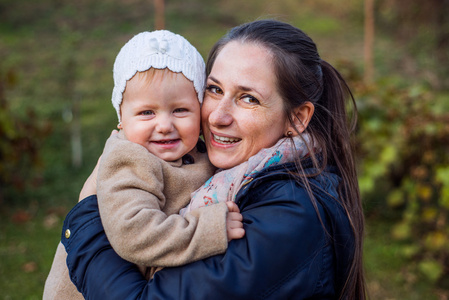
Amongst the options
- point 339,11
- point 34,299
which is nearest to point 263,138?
point 34,299

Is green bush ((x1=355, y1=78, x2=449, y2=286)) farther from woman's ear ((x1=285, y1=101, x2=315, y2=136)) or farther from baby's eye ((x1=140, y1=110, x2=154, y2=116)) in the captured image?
baby's eye ((x1=140, y1=110, x2=154, y2=116))

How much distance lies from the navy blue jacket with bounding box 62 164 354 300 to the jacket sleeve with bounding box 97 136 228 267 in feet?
0.18

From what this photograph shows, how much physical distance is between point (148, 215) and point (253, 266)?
1.34ft

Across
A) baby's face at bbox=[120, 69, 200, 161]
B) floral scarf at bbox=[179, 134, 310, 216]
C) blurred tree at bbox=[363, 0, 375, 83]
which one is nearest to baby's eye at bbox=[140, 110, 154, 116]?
baby's face at bbox=[120, 69, 200, 161]

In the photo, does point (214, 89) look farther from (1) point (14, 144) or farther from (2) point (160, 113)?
(1) point (14, 144)

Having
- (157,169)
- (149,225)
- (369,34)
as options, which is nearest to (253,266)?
(149,225)

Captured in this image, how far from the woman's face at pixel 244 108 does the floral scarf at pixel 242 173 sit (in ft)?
0.30

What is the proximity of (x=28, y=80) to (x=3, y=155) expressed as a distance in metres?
5.44

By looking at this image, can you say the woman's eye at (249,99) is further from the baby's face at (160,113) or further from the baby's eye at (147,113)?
the baby's eye at (147,113)

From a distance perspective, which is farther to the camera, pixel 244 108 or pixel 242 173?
pixel 244 108

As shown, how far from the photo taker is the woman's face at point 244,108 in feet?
6.59

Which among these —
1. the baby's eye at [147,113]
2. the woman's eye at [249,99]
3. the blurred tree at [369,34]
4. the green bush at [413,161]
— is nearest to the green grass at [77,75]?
the green bush at [413,161]

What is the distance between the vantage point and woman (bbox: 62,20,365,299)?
5.40ft

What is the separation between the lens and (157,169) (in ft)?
6.23
